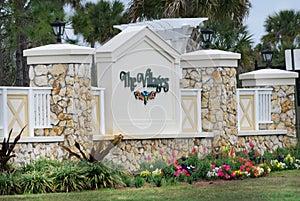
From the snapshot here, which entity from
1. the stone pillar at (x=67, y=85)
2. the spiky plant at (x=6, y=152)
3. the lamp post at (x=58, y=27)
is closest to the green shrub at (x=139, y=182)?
the stone pillar at (x=67, y=85)

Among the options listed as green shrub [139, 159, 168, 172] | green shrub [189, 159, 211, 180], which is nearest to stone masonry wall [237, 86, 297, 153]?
green shrub [189, 159, 211, 180]

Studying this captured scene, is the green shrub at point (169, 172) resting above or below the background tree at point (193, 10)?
below

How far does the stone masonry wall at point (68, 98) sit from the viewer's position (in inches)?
701

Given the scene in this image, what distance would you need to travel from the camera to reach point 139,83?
715 inches

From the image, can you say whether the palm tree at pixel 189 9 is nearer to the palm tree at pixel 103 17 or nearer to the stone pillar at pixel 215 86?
the stone pillar at pixel 215 86

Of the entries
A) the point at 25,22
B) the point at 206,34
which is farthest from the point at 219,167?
the point at 25,22

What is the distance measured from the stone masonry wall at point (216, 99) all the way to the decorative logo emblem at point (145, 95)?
1914 millimetres

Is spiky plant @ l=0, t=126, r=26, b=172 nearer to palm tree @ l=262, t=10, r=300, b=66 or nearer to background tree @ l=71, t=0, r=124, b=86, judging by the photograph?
background tree @ l=71, t=0, r=124, b=86

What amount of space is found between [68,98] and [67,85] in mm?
247

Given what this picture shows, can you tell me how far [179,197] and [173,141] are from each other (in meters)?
4.32

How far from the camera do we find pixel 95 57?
1769 centimetres

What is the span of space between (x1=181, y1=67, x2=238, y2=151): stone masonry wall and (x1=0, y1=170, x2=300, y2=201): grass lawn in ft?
11.3

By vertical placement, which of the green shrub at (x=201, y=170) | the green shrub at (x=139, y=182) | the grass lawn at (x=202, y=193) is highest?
the green shrub at (x=201, y=170)

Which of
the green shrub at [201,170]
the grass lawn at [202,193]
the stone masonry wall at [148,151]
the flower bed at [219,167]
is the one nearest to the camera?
the grass lawn at [202,193]
